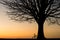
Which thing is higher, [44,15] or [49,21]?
[44,15]

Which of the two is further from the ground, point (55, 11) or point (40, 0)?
point (40, 0)

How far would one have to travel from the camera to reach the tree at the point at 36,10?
4.22 metres

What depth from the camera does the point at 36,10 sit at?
167 inches

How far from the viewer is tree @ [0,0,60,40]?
4223mm

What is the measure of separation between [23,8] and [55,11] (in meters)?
0.59

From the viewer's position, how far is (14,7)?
14.6 ft

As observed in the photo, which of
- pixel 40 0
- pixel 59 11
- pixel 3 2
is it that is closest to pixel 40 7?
pixel 40 0

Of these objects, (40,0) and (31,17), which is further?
(31,17)

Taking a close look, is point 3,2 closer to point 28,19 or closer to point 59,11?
point 28,19

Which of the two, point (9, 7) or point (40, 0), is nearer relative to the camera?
point (40, 0)

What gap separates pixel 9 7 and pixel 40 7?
2.08 feet

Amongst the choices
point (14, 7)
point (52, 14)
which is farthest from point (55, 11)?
point (14, 7)

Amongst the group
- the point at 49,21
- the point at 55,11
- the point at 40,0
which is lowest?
the point at 49,21

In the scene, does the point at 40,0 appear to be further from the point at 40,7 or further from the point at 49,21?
the point at 49,21
